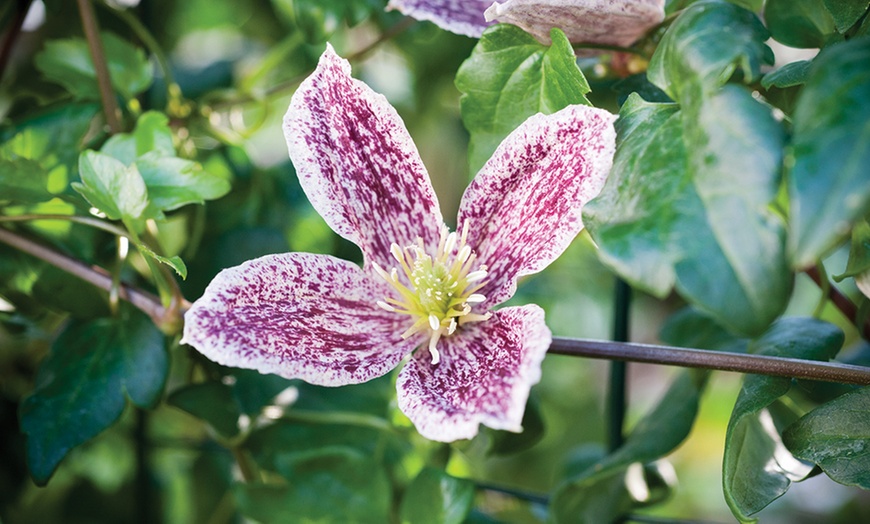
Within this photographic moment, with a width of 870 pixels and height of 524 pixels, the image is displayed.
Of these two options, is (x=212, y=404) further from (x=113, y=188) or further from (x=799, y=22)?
(x=799, y=22)

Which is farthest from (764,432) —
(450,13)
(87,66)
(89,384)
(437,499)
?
(87,66)

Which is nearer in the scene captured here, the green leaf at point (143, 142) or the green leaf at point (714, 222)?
the green leaf at point (714, 222)

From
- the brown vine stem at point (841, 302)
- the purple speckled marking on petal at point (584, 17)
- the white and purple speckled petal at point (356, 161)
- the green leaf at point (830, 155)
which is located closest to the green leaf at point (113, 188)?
the white and purple speckled petal at point (356, 161)

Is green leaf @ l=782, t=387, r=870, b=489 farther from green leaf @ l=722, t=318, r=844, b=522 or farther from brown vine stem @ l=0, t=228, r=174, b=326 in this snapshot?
brown vine stem @ l=0, t=228, r=174, b=326

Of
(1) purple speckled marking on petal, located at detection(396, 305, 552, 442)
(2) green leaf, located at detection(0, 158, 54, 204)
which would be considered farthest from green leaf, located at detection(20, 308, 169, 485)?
(1) purple speckled marking on petal, located at detection(396, 305, 552, 442)

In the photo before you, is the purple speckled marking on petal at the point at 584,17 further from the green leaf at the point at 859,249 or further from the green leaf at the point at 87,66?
the green leaf at the point at 87,66

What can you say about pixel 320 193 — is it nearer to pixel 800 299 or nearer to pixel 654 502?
pixel 654 502

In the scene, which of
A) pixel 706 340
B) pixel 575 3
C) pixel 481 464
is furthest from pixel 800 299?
pixel 575 3
